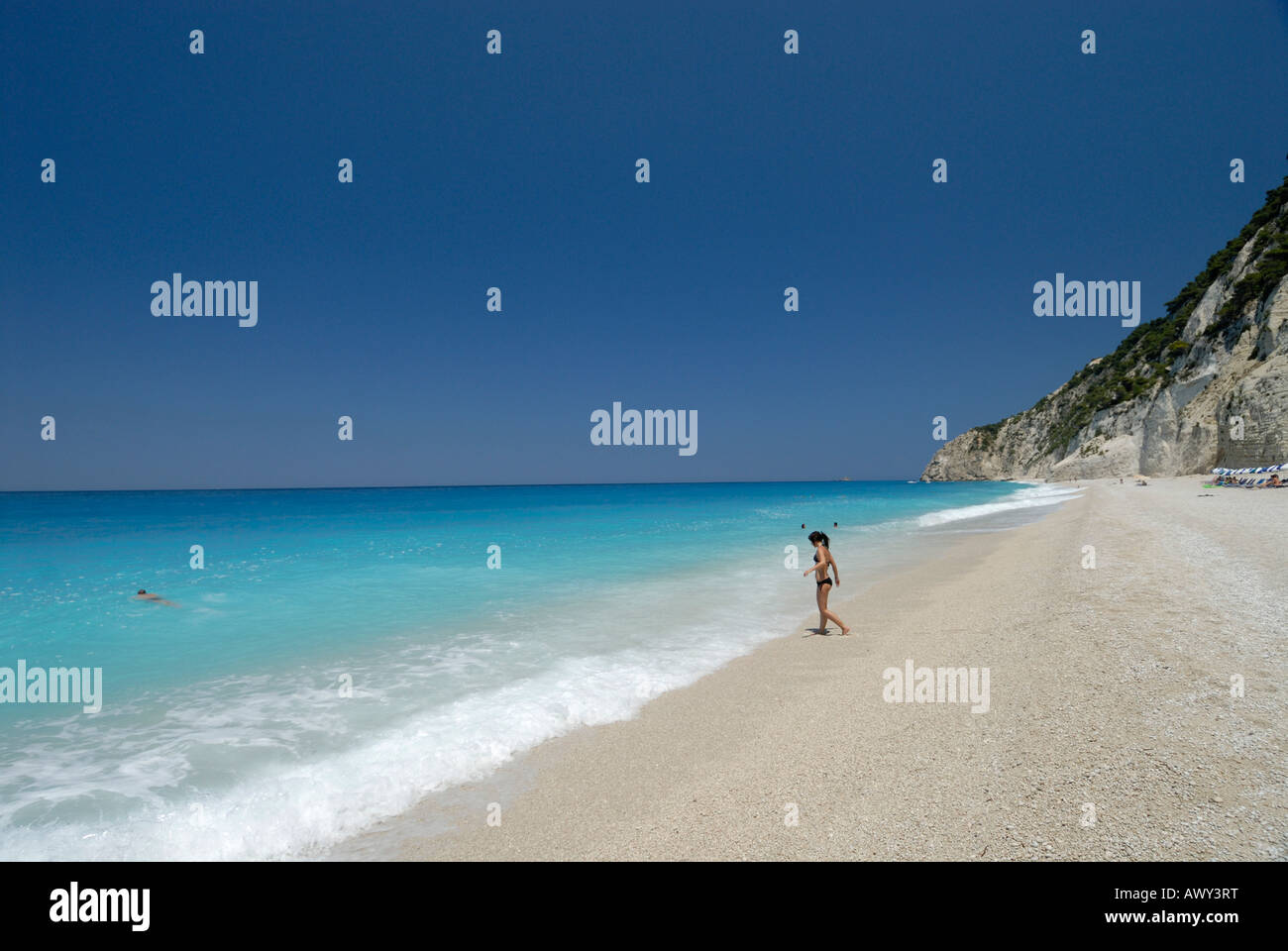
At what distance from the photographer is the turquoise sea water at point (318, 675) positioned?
17.0ft

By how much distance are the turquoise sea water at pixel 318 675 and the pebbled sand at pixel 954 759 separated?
3.23ft

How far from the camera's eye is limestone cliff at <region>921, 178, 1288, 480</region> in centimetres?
3897

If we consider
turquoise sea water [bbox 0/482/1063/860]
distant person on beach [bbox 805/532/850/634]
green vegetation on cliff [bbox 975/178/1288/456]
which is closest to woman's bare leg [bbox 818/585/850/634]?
distant person on beach [bbox 805/532/850/634]

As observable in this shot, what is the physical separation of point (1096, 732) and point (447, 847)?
5.60m

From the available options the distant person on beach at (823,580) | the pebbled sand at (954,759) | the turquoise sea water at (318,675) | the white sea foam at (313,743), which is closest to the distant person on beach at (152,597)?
the turquoise sea water at (318,675)

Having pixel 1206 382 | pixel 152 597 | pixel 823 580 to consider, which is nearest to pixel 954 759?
pixel 823 580

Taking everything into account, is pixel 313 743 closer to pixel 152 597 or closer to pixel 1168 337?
pixel 152 597

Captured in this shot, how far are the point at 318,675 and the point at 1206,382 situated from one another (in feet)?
239

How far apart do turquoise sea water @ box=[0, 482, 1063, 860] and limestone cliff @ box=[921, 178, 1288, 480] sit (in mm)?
38646

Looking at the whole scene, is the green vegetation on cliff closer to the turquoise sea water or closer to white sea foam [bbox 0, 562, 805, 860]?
the turquoise sea water

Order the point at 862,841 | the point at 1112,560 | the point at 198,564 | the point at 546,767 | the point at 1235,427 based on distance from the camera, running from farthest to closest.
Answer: the point at 1235,427
the point at 198,564
the point at 1112,560
the point at 546,767
the point at 862,841
